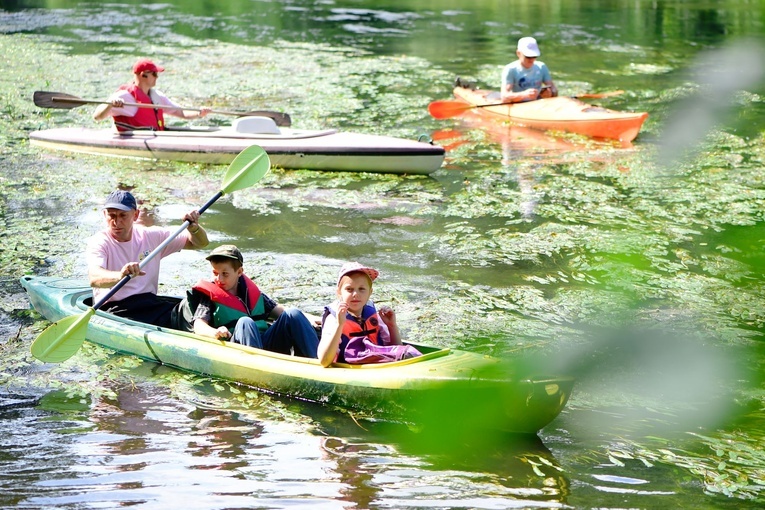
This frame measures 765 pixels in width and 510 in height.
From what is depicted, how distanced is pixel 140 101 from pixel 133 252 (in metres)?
4.77

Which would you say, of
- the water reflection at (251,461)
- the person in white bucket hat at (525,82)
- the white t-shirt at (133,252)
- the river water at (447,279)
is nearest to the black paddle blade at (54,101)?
the river water at (447,279)

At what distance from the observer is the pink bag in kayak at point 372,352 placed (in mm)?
4621

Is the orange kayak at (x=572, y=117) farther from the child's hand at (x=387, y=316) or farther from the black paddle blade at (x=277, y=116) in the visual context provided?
the child's hand at (x=387, y=316)

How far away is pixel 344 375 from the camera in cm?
457

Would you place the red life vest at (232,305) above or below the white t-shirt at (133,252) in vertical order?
below

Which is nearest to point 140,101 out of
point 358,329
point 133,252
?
point 133,252

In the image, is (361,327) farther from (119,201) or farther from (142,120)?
(142,120)

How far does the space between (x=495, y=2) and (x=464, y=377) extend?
2341cm

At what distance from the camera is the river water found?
6.53ft

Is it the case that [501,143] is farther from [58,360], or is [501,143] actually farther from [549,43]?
[549,43]

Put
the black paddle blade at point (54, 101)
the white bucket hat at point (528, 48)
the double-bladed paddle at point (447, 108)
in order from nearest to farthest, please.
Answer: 1. the black paddle blade at point (54, 101)
2. the white bucket hat at point (528, 48)
3. the double-bladed paddle at point (447, 108)

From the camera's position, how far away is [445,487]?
3736 mm

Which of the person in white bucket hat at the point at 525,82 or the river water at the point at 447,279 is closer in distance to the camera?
the river water at the point at 447,279

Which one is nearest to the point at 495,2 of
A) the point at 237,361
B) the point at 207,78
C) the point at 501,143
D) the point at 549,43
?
the point at 549,43
